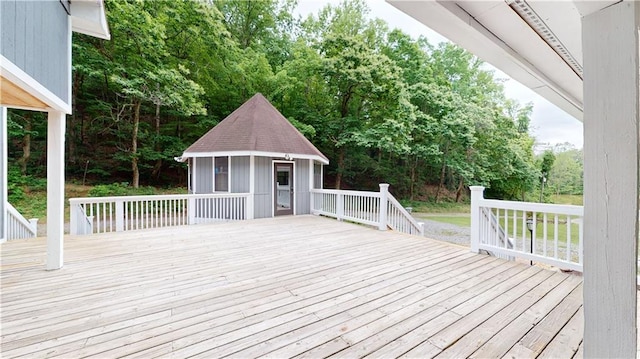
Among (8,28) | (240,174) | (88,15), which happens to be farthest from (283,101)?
(8,28)

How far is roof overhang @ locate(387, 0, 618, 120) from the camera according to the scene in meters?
1.28

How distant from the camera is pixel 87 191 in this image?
1175 centimetres

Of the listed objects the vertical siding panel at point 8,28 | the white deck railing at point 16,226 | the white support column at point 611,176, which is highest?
the vertical siding panel at point 8,28

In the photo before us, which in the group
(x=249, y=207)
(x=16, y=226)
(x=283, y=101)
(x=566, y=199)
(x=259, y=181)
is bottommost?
(x=566, y=199)

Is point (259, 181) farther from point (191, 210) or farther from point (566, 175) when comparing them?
point (566, 175)

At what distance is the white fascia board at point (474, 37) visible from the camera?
4.09ft

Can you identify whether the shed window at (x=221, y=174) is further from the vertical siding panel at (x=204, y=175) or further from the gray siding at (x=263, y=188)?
the gray siding at (x=263, y=188)

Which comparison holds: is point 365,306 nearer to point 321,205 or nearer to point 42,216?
point 321,205

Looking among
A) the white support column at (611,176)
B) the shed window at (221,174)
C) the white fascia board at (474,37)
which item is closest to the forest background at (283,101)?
the shed window at (221,174)

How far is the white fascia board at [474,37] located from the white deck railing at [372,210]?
12.9ft

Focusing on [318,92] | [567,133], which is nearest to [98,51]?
[318,92]

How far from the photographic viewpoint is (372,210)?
6.41m

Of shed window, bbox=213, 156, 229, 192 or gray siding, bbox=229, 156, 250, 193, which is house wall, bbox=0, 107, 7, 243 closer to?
shed window, bbox=213, 156, 229, 192

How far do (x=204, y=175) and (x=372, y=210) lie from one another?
5.67 metres
